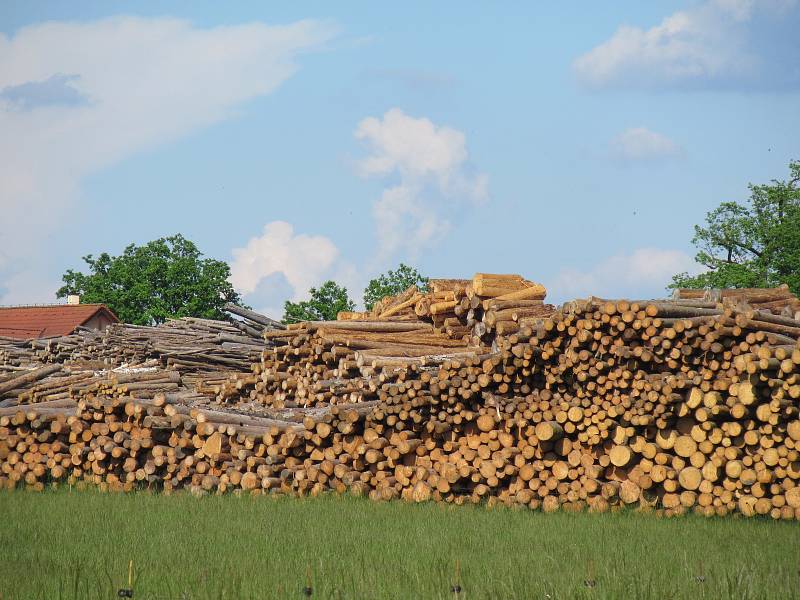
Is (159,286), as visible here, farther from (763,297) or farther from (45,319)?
(763,297)

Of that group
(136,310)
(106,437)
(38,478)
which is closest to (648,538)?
(106,437)

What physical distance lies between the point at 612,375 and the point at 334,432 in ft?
12.6

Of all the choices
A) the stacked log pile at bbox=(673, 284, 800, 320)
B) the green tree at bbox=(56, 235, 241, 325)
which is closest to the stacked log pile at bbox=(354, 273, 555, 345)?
the stacked log pile at bbox=(673, 284, 800, 320)

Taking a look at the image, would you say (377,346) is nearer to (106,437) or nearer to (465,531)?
(106,437)

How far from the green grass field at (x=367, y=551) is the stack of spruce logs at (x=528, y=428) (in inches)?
23.4

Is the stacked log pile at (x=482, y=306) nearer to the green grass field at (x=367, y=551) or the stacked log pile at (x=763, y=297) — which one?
the stacked log pile at (x=763, y=297)

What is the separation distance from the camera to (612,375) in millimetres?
12852

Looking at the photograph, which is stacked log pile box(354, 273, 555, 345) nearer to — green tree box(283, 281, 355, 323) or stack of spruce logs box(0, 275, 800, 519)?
stack of spruce logs box(0, 275, 800, 519)

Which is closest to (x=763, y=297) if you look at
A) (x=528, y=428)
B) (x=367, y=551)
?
(x=528, y=428)

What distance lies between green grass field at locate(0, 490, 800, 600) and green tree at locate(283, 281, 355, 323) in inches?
1252

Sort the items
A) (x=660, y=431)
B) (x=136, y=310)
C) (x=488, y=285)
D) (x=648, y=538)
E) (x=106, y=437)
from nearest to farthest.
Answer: (x=648, y=538), (x=660, y=431), (x=106, y=437), (x=488, y=285), (x=136, y=310)

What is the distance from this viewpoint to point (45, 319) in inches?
1967

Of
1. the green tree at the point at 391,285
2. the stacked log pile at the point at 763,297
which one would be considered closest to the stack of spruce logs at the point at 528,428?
the stacked log pile at the point at 763,297

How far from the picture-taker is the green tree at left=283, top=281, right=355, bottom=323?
4512 cm
